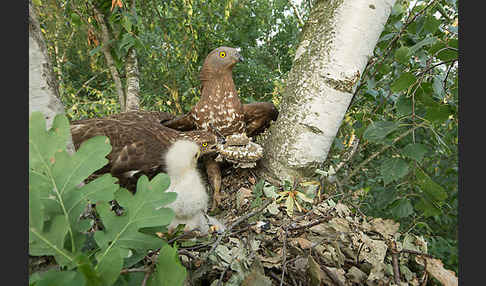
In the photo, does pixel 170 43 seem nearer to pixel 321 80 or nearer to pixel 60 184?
pixel 321 80

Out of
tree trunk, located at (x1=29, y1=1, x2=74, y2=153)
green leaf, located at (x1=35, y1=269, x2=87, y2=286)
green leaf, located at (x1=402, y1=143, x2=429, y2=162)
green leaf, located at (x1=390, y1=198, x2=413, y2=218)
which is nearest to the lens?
green leaf, located at (x1=35, y1=269, x2=87, y2=286)

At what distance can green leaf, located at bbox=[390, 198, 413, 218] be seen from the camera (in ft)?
2.80

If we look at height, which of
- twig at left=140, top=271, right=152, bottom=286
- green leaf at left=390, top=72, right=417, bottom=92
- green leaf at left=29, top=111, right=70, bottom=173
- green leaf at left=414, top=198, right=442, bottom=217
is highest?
green leaf at left=390, top=72, right=417, bottom=92

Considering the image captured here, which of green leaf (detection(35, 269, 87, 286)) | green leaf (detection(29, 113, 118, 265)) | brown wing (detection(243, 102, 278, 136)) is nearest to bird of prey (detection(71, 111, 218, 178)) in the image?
brown wing (detection(243, 102, 278, 136))

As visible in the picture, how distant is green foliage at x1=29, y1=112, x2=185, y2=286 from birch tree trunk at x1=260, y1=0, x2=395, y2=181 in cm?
72

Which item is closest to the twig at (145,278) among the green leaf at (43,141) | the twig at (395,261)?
the green leaf at (43,141)

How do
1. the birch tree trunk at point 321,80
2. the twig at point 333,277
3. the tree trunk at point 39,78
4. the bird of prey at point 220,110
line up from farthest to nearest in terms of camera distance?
1. the bird of prey at point 220,110
2. the birch tree trunk at point 321,80
3. the twig at point 333,277
4. the tree trunk at point 39,78

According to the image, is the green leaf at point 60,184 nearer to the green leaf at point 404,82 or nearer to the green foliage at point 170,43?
the green leaf at point 404,82

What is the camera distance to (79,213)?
39cm

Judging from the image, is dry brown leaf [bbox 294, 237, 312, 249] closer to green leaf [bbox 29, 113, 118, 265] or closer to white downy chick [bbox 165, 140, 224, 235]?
white downy chick [bbox 165, 140, 224, 235]

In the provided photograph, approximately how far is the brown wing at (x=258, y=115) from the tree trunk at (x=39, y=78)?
95 cm

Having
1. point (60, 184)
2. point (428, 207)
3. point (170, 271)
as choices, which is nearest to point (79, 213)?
point (60, 184)

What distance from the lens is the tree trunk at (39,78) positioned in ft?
1.40

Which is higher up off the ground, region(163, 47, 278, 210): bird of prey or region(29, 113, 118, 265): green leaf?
region(29, 113, 118, 265): green leaf
